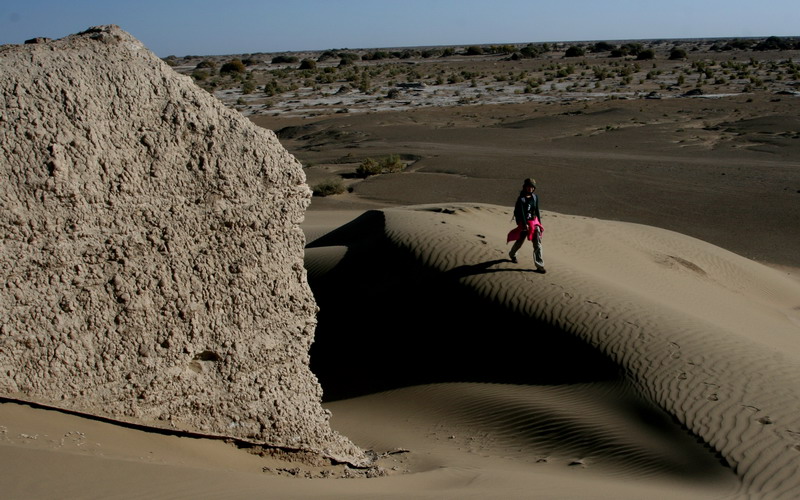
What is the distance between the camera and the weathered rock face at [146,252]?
182 inches

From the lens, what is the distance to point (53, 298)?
15.3 ft

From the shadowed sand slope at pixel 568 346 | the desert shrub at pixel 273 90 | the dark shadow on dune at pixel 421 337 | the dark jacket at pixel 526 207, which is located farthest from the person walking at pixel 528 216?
the desert shrub at pixel 273 90

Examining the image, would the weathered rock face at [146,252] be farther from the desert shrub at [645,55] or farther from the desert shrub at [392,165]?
the desert shrub at [645,55]

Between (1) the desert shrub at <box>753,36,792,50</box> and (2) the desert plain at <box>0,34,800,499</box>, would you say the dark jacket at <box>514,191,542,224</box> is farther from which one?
(1) the desert shrub at <box>753,36,792,50</box>

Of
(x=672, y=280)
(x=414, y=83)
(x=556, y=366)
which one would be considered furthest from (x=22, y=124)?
(x=414, y=83)

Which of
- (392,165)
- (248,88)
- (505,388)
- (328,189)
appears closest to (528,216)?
(505,388)

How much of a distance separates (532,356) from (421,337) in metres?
1.55

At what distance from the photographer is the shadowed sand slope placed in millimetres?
7082

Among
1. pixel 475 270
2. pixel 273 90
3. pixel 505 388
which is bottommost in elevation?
pixel 505 388

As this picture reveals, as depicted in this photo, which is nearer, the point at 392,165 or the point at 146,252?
Answer: the point at 146,252

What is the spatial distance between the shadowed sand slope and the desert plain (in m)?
0.03

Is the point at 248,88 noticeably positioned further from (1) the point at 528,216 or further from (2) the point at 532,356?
(2) the point at 532,356

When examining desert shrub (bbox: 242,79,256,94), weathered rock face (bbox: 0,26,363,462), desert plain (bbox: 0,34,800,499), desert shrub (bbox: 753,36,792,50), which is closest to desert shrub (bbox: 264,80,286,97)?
desert shrub (bbox: 242,79,256,94)

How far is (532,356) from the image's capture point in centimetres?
921
